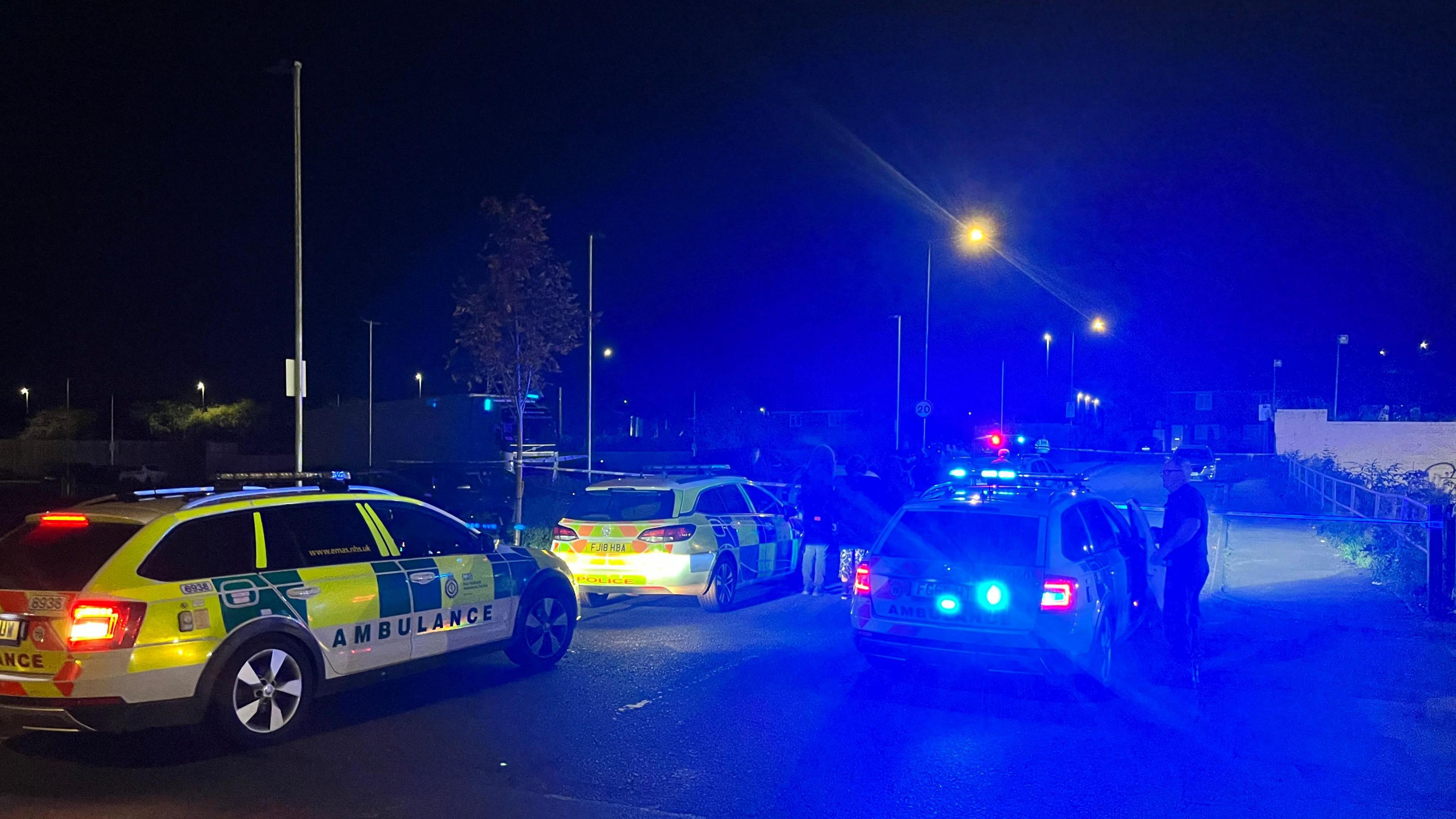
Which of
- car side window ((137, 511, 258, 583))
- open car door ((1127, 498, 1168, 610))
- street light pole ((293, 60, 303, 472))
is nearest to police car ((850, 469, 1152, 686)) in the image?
open car door ((1127, 498, 1168, 610))

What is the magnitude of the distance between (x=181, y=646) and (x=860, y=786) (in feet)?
12.7

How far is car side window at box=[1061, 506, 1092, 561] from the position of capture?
7.48 metres

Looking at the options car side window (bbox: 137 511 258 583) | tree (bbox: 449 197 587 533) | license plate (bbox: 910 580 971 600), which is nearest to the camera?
car side window (bbox: 137 511 258 583)

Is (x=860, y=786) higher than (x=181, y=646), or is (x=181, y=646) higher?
(x=181, y=646)

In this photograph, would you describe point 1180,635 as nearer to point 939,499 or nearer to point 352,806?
point 939,499

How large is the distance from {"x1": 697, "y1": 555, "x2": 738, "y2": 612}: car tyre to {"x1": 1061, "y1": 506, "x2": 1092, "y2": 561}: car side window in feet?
13.8

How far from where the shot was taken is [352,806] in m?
5.23

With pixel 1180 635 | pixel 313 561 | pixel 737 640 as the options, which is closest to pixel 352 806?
pixel 313 561

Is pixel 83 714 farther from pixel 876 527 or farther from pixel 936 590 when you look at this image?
pixel 876 527

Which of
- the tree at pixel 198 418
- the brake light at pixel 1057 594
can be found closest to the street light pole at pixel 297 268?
the brake light at pixel 1057 594

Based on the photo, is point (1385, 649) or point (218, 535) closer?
point (218, 535)

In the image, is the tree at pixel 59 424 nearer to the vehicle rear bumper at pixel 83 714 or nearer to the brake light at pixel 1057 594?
the vehicle rear bumper at pixel 83 714

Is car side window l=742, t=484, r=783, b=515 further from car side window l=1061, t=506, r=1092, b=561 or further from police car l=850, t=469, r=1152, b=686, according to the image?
car side window l=1061, t=506, r=1092, b=561

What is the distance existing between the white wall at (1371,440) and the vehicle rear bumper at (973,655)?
21.8 m
